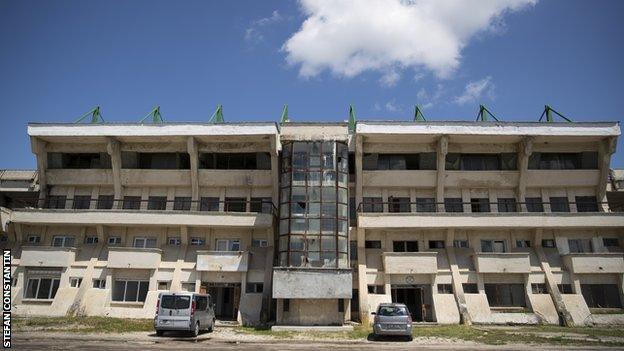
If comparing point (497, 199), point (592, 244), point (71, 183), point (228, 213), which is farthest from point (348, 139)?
point (71, 183)

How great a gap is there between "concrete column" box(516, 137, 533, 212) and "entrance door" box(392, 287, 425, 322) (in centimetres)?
967

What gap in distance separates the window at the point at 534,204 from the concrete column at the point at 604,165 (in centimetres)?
401

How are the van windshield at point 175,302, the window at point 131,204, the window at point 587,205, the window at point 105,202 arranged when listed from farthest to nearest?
1. the window at point 105,202
2. the window at point 131,204
3. the window at point 587,205
4. the van windshield at point 175,302

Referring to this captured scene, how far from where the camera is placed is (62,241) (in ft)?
97.0

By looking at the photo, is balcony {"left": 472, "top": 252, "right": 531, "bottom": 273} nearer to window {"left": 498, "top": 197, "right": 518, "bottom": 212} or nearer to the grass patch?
window {"left": 498, "top": 197, "right": 518, "bottom": 212}

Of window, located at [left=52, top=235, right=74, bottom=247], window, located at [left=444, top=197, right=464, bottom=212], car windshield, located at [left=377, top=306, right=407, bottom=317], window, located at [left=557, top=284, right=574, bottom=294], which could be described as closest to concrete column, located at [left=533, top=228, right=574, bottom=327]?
window, located at [left=557, top=284, right=574, bottom=294]

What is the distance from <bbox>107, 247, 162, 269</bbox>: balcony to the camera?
1056 inches

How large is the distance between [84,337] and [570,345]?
20.2 metres

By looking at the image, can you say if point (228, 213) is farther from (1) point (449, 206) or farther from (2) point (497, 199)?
(2) point (497, 199)

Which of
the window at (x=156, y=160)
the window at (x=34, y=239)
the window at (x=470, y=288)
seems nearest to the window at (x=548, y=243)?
the window at (x=470, y=288)

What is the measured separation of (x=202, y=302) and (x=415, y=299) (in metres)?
14.2

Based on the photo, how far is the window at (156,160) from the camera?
31047 mm

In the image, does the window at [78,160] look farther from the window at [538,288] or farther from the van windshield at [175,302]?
the window at [538,288]

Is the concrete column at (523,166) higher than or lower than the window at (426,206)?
higher
